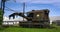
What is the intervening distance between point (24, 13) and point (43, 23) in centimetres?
619

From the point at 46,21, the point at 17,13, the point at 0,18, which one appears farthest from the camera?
the point at 17,13

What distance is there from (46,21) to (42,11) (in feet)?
7.13

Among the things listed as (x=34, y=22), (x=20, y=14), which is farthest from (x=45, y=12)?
(x=20, y=14)

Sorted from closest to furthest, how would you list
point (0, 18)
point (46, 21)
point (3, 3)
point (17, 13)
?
point (0, 18), point (3, 3), point (46, 21), point (17, 13)

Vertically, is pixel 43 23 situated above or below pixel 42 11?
below

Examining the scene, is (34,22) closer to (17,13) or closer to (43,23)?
(43,23)

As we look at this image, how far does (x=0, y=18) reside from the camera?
25.7 m

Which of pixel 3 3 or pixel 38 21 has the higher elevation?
pixel 3 3

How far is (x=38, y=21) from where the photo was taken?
34.6 m

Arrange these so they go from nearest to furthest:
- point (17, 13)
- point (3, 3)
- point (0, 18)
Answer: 1. point (0, 18)
2. point (3, 3)
3. point (17, 13)

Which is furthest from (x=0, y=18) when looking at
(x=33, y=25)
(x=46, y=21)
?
(x=46, y=21)

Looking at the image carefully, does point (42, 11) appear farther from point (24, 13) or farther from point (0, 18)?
point (0, 18)

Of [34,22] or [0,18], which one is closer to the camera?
[0,18]

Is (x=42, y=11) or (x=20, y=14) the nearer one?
(x=42, y=11)
